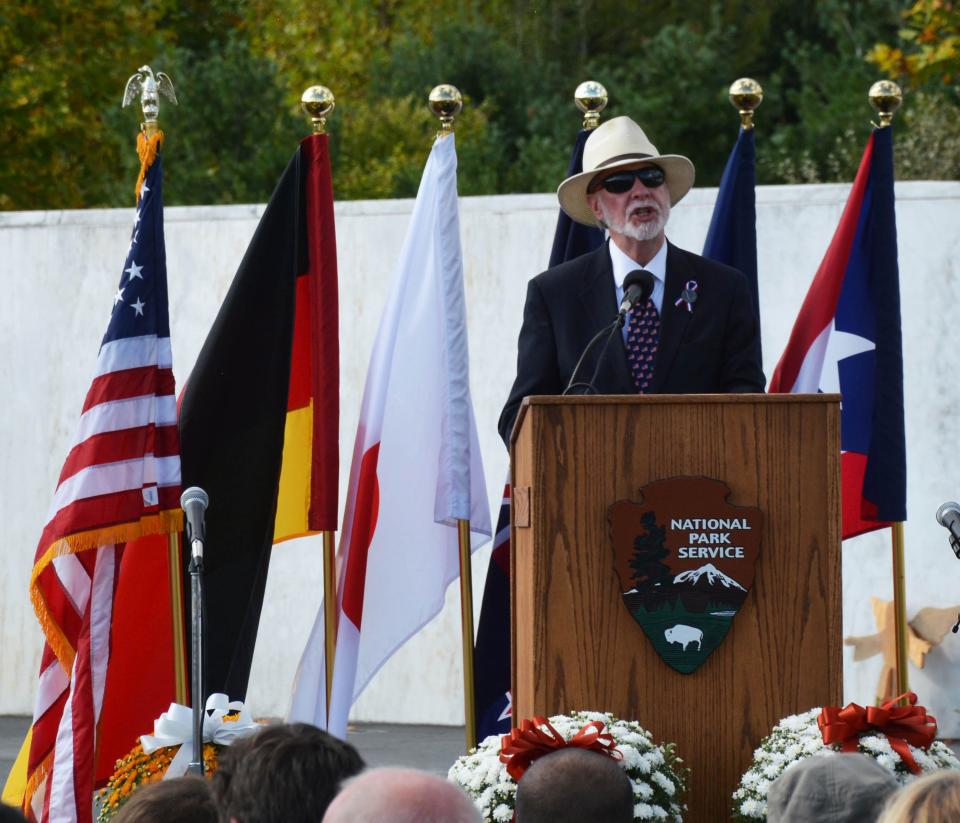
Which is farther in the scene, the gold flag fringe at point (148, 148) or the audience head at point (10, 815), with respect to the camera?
the gold flag fringe at point (148, 148)

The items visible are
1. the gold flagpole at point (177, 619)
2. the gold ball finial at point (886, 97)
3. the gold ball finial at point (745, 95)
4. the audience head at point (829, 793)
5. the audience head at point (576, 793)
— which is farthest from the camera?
the gold ball finial at point (745, 95)

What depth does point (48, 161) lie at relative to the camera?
1823cm

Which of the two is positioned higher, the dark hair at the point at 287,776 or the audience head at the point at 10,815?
the audience head at the point at 10,815

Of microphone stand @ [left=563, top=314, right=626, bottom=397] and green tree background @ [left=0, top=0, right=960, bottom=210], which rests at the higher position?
green tree background @ [left=0, top=0, right=960, bottom=210]

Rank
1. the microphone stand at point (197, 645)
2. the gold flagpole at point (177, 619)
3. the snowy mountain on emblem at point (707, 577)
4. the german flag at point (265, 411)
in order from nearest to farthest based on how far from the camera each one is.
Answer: the snowy mountain on emblem at point (707, 577) → the microphone stand at point (197, 645) → the gold flagpole at point (177, 619) → the german flag at point (265, 411)

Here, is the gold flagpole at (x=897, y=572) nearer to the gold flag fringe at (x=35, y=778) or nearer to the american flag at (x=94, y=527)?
the american flag at (x=94, y=527)

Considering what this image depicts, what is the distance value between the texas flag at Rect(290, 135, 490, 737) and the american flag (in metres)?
0.63

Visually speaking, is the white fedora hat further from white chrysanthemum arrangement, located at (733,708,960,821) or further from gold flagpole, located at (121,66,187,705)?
white chrysanthemum arrangement, located at (733,708,960,821)

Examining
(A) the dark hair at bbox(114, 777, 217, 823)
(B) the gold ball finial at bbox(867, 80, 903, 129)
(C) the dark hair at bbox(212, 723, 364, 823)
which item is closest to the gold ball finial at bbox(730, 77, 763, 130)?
(B) the gold ball finial at bbox(867, 80, 903, 129)

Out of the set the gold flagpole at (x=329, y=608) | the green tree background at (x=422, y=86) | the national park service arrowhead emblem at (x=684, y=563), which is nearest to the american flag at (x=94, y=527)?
the gold flagpole at (x=329, y=608)

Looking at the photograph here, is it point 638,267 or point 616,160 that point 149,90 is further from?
point 638,267

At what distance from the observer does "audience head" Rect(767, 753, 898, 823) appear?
8.09 feet

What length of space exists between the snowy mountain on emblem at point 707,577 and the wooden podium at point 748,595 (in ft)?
0.24

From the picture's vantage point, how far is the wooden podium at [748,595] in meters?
3.79
